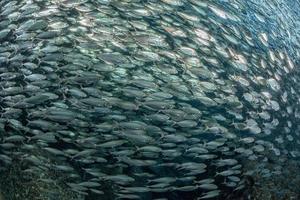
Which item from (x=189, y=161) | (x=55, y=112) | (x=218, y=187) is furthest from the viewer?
(x=218, y=187)

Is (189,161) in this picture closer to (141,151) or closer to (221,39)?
(141,151)

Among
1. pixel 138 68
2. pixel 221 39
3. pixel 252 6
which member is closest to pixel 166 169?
pixel 138 68

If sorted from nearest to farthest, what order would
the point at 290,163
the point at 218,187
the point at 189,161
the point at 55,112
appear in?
1. the point at 55,112
2. the point at 189,161
3. the point at 218,187
4. the point at 290,163

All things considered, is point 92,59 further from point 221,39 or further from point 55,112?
point 221,39

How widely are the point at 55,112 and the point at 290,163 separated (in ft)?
9.75

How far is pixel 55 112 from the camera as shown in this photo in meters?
4.59

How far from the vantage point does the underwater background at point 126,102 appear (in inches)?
181

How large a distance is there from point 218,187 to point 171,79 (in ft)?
4.40

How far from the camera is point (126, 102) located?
4617 millimetres

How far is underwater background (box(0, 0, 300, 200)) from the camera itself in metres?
4.61

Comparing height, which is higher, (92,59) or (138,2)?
(138,2)

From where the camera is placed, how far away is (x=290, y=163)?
231 inches

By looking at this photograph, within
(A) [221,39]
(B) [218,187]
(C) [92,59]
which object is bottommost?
(B) [218,187]

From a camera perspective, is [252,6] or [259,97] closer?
[259,97]
